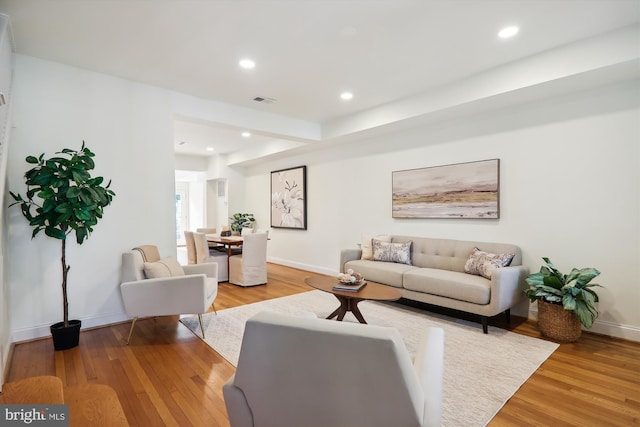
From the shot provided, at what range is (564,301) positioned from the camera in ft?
9.68

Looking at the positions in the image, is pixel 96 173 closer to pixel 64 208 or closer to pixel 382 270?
pixel 64 208

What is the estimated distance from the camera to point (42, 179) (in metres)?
2.70

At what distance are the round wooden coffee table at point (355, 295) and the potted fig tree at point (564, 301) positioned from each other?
140 centimetres

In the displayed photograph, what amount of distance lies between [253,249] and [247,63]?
283 cm

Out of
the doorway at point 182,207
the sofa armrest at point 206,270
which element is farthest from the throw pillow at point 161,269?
the doorway at point 182,207

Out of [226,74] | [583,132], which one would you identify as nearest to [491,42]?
[583,132]

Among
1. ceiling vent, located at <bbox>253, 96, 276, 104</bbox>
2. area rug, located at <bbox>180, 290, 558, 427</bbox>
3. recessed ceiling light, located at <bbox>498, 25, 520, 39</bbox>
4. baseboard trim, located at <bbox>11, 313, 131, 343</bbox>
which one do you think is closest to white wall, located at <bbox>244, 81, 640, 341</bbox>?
area rug, located at <bbox>180, 290, 558, 427</bbox>

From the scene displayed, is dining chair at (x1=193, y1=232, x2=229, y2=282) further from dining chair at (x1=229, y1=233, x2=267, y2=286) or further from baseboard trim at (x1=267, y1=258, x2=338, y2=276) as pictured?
baseboard trim at (x1=267, y1=258, x2=338, y2=276)

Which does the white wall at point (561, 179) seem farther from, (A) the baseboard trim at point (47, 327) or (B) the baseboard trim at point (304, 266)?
(A) the baseboard trim at point (47, 327)

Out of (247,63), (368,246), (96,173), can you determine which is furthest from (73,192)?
(368,246)

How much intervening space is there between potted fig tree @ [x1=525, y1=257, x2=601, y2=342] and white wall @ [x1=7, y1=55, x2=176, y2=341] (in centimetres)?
402

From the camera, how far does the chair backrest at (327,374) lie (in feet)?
3.26

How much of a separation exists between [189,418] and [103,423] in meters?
1.05

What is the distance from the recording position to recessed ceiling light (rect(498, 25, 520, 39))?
2.66 m
